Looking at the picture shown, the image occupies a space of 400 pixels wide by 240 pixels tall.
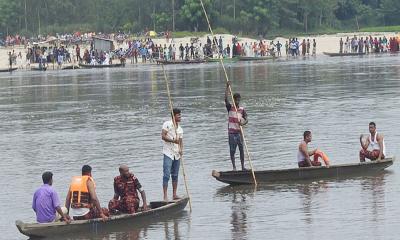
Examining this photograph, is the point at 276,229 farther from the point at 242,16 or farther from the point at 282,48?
the point at 242,16

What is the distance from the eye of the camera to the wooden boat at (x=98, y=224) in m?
15.5

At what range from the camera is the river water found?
1667 centimetres

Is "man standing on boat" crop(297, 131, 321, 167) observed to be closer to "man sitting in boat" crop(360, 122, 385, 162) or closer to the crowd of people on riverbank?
"man sitting in boat" crop(360, 122, 385, 162)

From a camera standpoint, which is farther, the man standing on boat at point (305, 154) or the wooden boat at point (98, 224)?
the man standing on boat at point (305, 154)

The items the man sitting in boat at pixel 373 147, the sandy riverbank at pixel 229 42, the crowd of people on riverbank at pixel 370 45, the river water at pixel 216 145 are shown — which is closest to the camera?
the river water at pixel 216 145

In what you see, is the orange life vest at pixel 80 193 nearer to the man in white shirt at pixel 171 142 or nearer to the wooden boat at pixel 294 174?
the man in white shirt at pixel 171 142

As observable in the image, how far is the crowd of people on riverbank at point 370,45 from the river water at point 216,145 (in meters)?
34.1

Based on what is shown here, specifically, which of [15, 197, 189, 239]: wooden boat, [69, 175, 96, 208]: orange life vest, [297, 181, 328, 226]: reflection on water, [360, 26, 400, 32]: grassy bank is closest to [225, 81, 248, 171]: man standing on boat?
[297, 181, 328, 226]: reflection on water

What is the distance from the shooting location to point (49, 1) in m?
127

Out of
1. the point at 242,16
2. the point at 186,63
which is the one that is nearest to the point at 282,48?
the point at 242,16

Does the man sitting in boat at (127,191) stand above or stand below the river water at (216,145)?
above

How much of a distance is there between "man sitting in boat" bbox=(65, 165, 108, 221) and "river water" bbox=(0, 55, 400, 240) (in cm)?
39

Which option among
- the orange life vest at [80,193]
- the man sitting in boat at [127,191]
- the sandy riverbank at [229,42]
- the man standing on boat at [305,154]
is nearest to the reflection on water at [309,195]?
the man standing on boat at [305,154]

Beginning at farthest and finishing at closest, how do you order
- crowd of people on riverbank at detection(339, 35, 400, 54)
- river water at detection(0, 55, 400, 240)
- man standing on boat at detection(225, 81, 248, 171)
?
crowd of people on riverbank at detection(339, 35, 400, 54) → man standing on boat at detection(225, 81, 248, 171) → river water at detection(0, 55, 400, 240)
